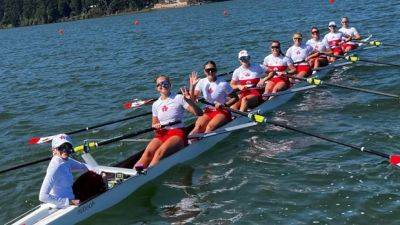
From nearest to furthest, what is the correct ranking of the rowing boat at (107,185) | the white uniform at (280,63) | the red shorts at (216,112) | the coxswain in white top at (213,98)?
the rowing boat at (107,185), the coxswain in white top at (213,98), the red shorts at (216,112), the white uniform at (280,63)

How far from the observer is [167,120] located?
1148 cm

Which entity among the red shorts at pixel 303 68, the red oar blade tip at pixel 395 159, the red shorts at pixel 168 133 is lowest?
the red oar blade tip at pixel 395 159

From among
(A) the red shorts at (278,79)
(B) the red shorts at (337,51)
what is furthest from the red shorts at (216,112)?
(B) the red shorts at (337,51)

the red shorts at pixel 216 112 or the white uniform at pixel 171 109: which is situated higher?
the white uniform at pixel 171 109

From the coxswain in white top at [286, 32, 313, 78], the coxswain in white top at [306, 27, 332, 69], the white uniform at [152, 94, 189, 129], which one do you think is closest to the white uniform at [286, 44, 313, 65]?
the coxswain in white top at [286, 32, 313, 78]

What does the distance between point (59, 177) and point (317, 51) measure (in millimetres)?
13878

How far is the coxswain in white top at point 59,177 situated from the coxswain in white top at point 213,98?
4486mm

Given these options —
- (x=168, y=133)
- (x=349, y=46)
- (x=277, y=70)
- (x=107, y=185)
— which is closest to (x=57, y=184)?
(x=107, y=185)

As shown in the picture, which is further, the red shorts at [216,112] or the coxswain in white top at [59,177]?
the red shorts at [216,112]

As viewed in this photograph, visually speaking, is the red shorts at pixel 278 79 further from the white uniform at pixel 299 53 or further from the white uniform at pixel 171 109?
the white uniform at pixel 171 109

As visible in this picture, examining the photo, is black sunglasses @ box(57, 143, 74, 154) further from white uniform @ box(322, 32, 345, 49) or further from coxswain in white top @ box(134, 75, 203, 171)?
white uniform @ box(322, 32, 345, 49)

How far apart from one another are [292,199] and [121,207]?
3408 mm

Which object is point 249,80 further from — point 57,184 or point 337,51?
point 337,51

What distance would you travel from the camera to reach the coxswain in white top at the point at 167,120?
11172 mm
